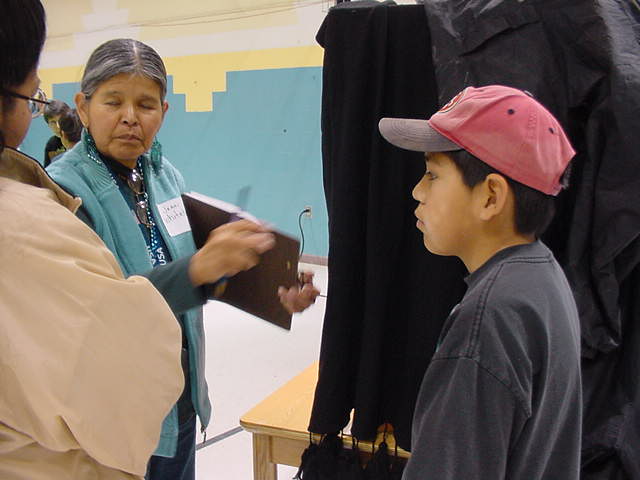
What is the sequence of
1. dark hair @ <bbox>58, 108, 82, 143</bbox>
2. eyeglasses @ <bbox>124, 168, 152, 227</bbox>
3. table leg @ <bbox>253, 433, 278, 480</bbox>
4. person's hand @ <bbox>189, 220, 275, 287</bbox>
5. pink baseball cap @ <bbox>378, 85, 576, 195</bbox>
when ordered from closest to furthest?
pink baseball cap @ <bbox>378, 85, 576, 195</bbox>, person's hand @ <bbox>189, 220, 275, 287</bbox>, eyeglasses @ <bbox>124, 168, 152, 227</bbox>, table leg @ <bbox>253, 433, 278, 480</bbox>, dark hair @ <bbox>58, 108, 82, 143</bbox>

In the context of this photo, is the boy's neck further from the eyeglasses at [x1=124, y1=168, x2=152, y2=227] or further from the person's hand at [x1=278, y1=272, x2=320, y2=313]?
the eyeglasses at [x1=124, y1=168, x2=152, y2=227]

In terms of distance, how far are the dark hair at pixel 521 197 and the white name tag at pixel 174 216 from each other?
727 millimetres

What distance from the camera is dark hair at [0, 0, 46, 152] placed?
625 millimetres

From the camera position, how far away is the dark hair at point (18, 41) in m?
0.63

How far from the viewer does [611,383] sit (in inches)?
49.1

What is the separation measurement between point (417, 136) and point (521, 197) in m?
0.21

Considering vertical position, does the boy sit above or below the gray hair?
below

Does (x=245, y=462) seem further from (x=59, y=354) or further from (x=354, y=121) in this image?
(x=59, y=354)

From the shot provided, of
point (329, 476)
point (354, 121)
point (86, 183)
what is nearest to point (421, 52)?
point (354, 121)

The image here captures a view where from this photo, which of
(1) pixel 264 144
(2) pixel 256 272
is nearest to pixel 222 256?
(2) pixel 256 272

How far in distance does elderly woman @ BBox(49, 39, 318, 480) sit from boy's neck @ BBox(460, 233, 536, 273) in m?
0.39

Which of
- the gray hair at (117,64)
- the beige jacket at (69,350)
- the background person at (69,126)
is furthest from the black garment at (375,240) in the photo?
the background person at (69,126)

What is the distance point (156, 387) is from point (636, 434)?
1019 millimetres

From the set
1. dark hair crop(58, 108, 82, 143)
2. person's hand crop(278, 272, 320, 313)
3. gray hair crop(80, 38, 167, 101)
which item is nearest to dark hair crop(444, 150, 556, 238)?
person's hand crop(278, 272, 320, 313)
